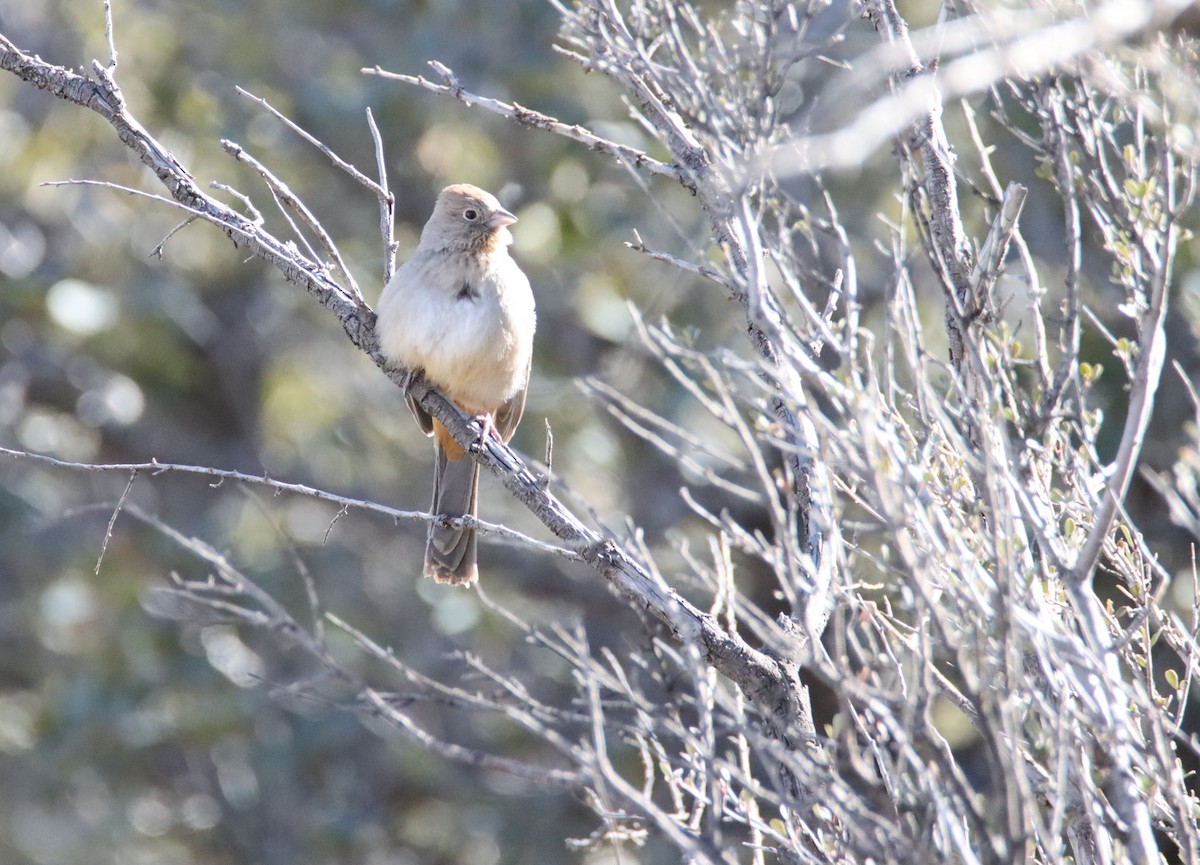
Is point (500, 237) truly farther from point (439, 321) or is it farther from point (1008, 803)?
point (1008, 803)

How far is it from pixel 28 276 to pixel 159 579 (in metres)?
2.06

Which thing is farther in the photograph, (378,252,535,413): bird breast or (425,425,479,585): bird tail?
(425,425,479,585): bird tail

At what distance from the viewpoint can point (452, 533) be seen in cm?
602

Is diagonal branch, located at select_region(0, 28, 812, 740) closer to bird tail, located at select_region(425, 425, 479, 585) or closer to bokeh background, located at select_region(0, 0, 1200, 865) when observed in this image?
bird tail, located at select_region(425, 425, 479, 585)

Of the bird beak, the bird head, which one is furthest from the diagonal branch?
the bird beak

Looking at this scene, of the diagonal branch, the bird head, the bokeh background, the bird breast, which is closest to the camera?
the diagonal branch

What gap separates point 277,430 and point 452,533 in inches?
196

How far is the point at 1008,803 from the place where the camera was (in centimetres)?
268

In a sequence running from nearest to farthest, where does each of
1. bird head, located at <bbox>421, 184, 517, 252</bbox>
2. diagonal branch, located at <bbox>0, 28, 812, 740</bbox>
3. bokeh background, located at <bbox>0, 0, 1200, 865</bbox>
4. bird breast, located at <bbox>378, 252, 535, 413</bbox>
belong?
1. diagonal branch, located at <bbox>0, 28, 812, 740</bbox>
2. bird breast, located at <bbox>378, 252, 535, 413</bbox>
3. bird head, located at <bbox>421, 184, 517, 252</bbox>
4. bokeh background, located at <bbox>0, 0, 1200, 865</bbox>

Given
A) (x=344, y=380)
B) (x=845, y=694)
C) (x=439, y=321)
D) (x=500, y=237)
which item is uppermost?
(x=344, y=380)

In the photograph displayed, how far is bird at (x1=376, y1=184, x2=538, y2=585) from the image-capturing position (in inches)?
213

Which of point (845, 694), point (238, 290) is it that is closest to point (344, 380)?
point (238, 290)

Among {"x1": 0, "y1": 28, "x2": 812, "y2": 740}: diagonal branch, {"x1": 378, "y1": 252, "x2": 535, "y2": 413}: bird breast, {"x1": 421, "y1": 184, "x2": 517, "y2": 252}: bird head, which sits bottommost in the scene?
{"x1": 0, "y1": 28, "x2": 812, "y2": 740}: diagonal branch

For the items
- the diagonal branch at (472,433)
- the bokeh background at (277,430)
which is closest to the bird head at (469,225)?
the diagonal branch at (472,433)
